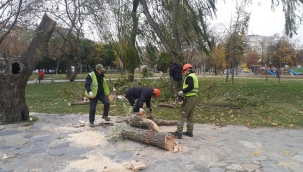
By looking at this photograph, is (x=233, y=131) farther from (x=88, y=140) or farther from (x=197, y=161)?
(x=88, y=140)

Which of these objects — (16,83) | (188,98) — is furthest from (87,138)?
(16,83)

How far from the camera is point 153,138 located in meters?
5.26

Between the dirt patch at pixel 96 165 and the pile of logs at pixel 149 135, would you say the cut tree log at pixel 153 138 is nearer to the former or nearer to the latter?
the pile of logs at pixel 149 135

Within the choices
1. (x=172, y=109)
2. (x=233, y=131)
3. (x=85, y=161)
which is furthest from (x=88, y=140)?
(x=172, y=109)

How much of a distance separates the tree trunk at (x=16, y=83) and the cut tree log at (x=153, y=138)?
3.77 metres

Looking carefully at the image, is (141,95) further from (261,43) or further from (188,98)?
(261,43)

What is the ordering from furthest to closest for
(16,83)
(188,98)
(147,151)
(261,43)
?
(261,43) < (16,83) < (188,98) < (147,151)

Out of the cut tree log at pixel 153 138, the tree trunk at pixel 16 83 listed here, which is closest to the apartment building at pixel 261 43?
the tree trunk at pixel 16 83

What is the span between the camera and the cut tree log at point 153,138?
509cm

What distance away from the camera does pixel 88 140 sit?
5828 millimetres

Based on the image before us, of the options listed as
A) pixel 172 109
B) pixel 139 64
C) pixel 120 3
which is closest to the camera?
pixel 172 109

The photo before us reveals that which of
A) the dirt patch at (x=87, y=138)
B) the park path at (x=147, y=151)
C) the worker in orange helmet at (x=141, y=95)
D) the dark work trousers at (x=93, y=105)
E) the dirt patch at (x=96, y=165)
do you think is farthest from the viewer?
the dark work trousers at (x=93, y=105)

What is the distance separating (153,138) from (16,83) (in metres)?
4.66

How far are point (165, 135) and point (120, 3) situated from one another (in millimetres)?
11490
